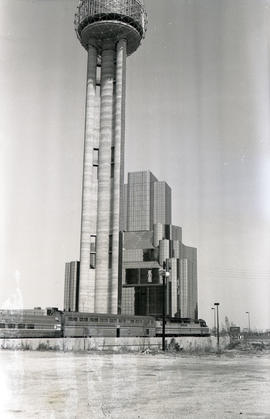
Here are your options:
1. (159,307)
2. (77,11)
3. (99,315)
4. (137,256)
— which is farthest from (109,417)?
(137,256)

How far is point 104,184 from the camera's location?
8488 centimetres

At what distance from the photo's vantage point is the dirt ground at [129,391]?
432 inches

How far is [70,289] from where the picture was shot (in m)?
160

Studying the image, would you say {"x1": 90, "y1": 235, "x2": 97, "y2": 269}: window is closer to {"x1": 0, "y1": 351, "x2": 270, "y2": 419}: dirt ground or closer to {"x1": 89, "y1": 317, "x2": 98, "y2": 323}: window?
{"x1": 89, "y1": 317, "x2": 98, "y2": 323}: window

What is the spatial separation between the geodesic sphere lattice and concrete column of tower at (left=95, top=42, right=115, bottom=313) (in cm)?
444

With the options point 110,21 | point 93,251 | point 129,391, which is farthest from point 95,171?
point 129,391

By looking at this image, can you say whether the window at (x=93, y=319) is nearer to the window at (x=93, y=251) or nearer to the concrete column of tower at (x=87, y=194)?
the concrete column of tower at (x=87, y=194)

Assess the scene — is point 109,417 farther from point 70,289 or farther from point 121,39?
point 70,289

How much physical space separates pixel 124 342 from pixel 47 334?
1183 cm

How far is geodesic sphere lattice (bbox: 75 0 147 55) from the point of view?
8875cm

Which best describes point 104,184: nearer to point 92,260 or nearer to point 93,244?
point 93,244

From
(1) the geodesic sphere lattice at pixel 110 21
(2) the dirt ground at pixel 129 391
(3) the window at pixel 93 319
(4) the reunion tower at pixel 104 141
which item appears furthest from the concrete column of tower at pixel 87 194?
(2) the dirt ground at pixel 129 391

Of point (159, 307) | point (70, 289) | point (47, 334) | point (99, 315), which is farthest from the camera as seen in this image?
point (159, 307)

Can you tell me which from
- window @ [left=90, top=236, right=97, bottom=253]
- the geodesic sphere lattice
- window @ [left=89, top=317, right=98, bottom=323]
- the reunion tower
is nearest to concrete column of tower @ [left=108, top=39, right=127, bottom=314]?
the reunion tower
